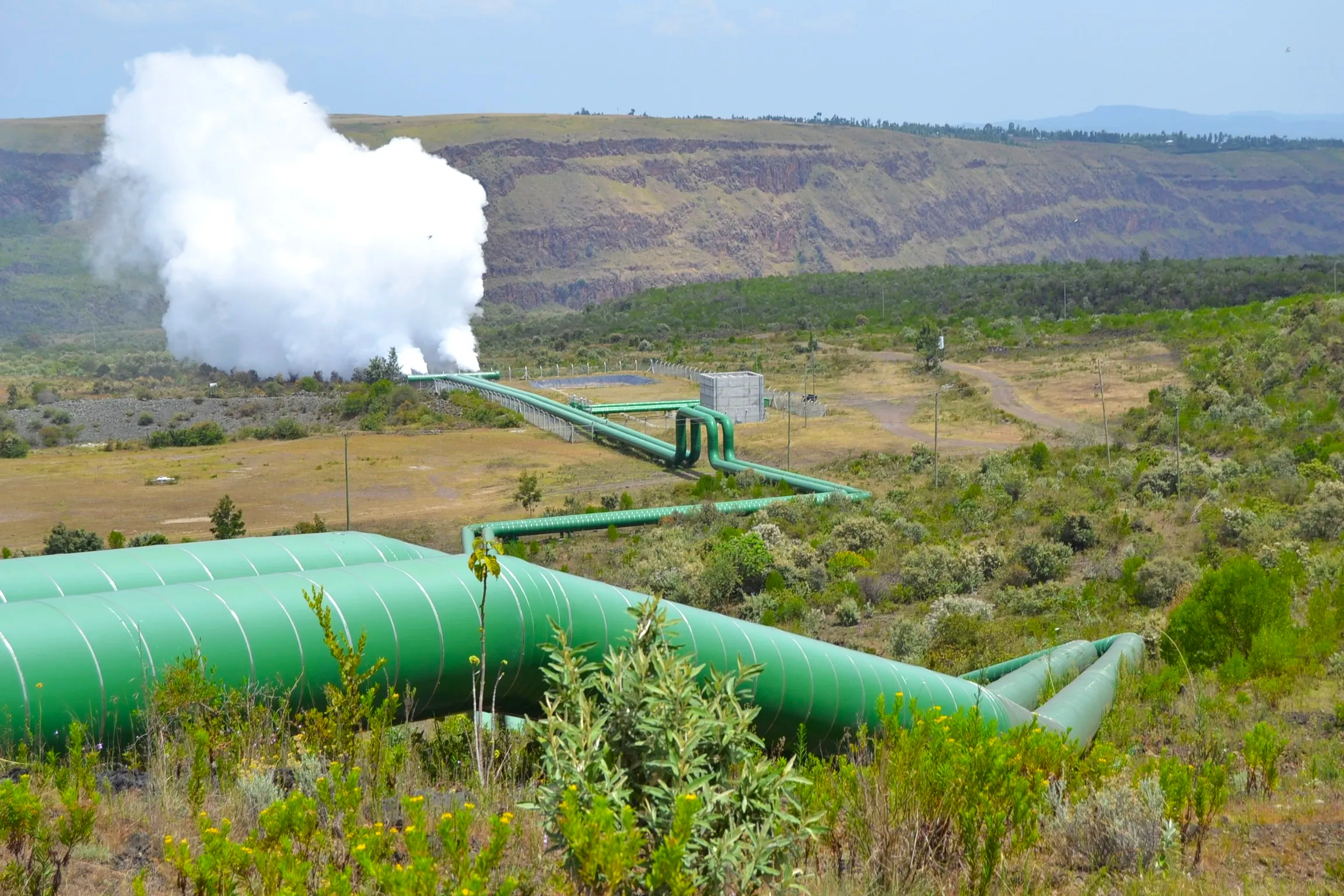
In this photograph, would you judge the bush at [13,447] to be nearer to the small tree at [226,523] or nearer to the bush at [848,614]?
the small tree at [226,523]

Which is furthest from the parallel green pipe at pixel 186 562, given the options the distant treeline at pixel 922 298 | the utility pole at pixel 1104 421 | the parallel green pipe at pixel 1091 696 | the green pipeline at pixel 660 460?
the distant treeline at pixel 922 298

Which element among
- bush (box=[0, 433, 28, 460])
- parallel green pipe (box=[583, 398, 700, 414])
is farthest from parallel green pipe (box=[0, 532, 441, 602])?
parallel green pipe (box=[583, 398, 700, 414])

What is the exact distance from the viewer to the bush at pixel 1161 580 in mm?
19922

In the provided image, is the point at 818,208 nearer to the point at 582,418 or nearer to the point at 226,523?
the point at 582,418

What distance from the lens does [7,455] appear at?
45.6 meters

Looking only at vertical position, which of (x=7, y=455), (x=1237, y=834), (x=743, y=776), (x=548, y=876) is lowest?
(x=7, y=455)

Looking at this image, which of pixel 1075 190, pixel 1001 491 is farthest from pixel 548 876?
pixel 1075 190

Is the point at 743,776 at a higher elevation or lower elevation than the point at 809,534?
higher

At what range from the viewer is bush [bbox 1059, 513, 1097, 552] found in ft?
84.2

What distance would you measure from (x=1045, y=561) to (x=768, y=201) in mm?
148168

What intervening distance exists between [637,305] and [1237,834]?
10636 cm

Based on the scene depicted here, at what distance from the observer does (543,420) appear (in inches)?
2053

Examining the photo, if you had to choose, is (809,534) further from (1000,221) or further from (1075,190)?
(1075,190)

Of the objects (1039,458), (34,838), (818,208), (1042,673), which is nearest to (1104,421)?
(1039,458)
